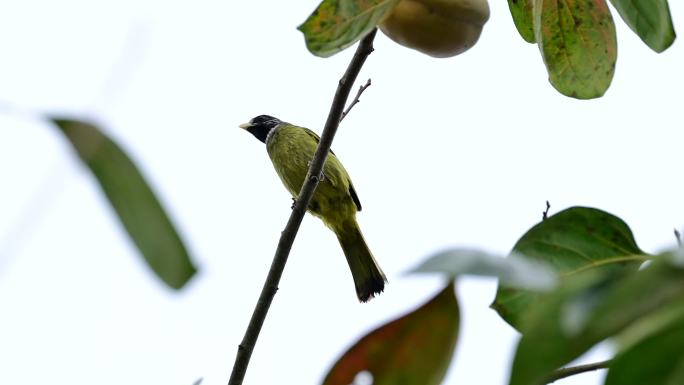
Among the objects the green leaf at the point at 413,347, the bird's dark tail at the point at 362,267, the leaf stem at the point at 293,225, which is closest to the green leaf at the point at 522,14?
the leaf stem at the point at 293,225

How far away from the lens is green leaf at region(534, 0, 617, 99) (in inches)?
68.1

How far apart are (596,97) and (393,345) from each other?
1.15 m

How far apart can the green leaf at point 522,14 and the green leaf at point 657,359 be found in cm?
145

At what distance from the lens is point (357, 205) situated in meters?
5.86

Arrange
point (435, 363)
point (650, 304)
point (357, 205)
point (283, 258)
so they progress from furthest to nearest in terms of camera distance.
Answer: point (357, 205) < point (283, 258) < point (435, 363) < point (650, 304)

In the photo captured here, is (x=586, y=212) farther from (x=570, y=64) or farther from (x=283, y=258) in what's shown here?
(x=283, y=258)

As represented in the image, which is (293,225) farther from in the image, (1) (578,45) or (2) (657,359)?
(2) (657,359)

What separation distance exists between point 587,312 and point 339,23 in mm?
959

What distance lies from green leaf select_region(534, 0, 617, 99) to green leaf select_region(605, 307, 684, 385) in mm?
1210

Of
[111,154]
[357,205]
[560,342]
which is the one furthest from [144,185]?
[357,205]

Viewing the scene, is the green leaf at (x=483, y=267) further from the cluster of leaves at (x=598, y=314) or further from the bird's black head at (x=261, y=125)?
the bird's black head at (x=261, y=125)

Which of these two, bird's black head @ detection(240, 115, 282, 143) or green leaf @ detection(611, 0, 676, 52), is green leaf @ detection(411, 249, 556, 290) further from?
bird's black head @ detection(240, 115, 282, 143)

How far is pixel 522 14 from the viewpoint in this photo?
1918mm

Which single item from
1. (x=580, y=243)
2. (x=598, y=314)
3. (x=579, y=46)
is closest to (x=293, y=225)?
(x=579, y=46)
